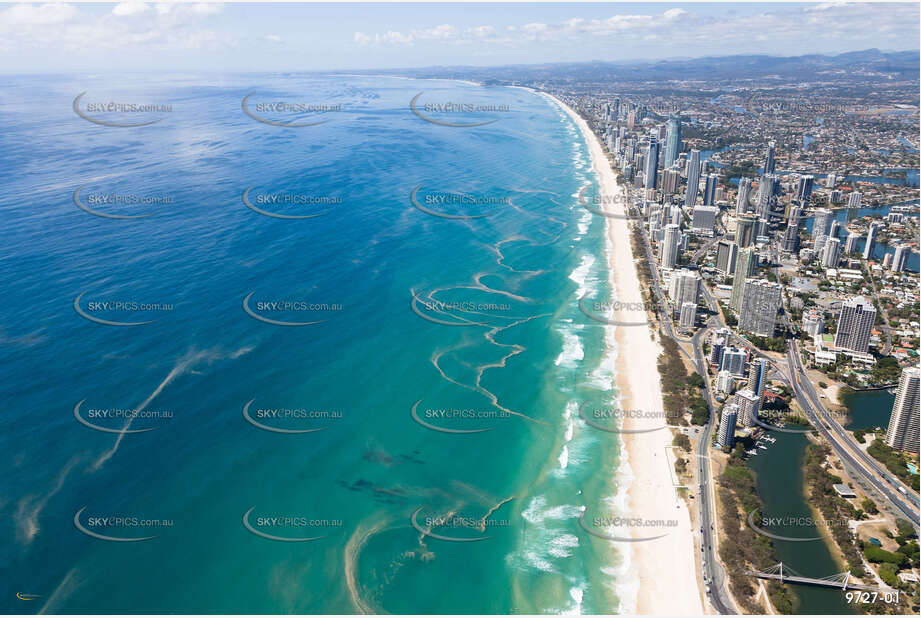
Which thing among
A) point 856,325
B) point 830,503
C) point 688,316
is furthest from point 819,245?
point 830,503

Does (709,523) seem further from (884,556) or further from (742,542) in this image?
(884,556)

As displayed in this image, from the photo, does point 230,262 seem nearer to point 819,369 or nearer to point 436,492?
point 436,492

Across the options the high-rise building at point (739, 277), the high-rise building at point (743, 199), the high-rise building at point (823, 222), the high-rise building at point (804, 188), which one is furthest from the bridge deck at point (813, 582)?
the high-rise building at point (804, 188)

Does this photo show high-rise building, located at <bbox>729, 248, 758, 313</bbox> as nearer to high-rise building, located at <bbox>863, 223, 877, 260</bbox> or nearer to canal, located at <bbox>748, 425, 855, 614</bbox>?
canal, located at <bbox>748, 425, 855, 614</bbox>

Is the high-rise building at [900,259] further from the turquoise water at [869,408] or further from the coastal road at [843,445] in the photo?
the coastal road at [843,445]

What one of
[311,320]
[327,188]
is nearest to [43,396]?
[311,320]

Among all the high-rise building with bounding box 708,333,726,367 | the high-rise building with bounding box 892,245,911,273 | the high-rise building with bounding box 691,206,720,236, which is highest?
the high-rise building with bounding box 691,206,720,236

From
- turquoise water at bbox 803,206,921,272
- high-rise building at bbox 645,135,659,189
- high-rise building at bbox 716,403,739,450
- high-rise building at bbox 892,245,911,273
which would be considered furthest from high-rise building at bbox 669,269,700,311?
high-rise building at bbox 645,135,659,189
